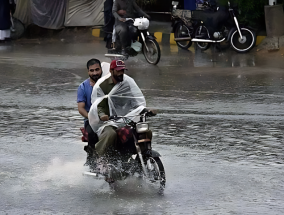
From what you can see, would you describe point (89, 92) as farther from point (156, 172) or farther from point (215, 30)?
point (215, 30)

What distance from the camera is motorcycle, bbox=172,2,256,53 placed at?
643 inches

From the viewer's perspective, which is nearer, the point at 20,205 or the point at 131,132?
the point at 20,205

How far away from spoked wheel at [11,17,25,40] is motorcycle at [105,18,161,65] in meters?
6.66

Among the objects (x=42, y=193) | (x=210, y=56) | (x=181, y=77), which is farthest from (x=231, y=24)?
(x=42, y=193)

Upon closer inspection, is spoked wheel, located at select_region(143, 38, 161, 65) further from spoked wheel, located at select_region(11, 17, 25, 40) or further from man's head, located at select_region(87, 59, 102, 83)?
man's head, located at select_region(87, 59, 102, 83)

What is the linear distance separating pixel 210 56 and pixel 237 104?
20.8 ft

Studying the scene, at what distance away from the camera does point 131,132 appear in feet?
20.8

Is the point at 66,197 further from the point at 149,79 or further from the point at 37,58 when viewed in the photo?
the point at 37,58

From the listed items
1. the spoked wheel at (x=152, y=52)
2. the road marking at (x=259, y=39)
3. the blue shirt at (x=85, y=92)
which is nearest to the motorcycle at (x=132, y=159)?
the blue shirt at (x=85, y=92)

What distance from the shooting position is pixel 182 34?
1795 cm

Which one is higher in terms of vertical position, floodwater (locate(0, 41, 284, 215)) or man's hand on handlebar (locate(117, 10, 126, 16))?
man's hand on handlebar (locate(117, 10, 126, 16))

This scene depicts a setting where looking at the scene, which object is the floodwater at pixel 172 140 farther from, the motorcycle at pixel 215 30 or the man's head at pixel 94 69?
the motorcycle at pixel 215 30

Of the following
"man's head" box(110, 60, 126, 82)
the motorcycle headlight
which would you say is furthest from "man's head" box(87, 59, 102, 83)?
the motorcycle headlight

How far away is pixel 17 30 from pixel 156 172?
647 inches
